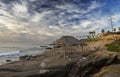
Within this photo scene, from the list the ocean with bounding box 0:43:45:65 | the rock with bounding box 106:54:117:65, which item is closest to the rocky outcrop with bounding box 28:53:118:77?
the rock with bounding box 106:54:117:65

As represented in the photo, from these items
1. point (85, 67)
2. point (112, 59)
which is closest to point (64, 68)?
point (85, 67)

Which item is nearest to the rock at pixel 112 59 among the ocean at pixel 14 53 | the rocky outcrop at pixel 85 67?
the rocky outcrop at pixel 85 67

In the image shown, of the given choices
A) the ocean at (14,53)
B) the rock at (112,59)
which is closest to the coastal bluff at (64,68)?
the rock at (112,59)

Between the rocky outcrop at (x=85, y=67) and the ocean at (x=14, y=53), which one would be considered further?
the ocean at (x=14, y=53)

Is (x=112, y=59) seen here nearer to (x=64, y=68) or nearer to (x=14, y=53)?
(x=64, y=68)

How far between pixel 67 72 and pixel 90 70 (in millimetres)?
3978

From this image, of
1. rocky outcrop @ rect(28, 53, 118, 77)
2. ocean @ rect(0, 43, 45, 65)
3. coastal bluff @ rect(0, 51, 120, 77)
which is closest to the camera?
coastal bluff @ rect(0, 51, 120, 77)

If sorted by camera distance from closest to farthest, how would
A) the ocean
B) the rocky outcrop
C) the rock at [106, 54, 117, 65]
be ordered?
the rocky outcrop → the rock at [106, 54, 117, 65] → the ocean

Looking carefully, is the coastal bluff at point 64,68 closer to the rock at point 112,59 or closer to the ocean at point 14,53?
the rock at point 112,59

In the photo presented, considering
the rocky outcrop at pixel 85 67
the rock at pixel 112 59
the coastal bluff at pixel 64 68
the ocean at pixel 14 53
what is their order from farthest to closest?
the ocean at pixel 14 53, the rock at pixel 112 59, the rocky outcrop at pixel 85 67, the coastal bluff at pixel 64 68

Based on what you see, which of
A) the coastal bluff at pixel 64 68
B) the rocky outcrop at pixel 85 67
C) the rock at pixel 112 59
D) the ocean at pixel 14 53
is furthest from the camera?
the ocean at pixel 14 53

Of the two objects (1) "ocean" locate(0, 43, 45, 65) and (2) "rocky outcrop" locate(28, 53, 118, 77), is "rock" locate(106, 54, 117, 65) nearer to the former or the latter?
(2) "rocky outcrop" locate(28, 53, 118, 77)

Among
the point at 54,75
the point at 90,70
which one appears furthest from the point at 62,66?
the point at 90,70

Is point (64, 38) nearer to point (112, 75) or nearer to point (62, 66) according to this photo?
point (62, 66)
